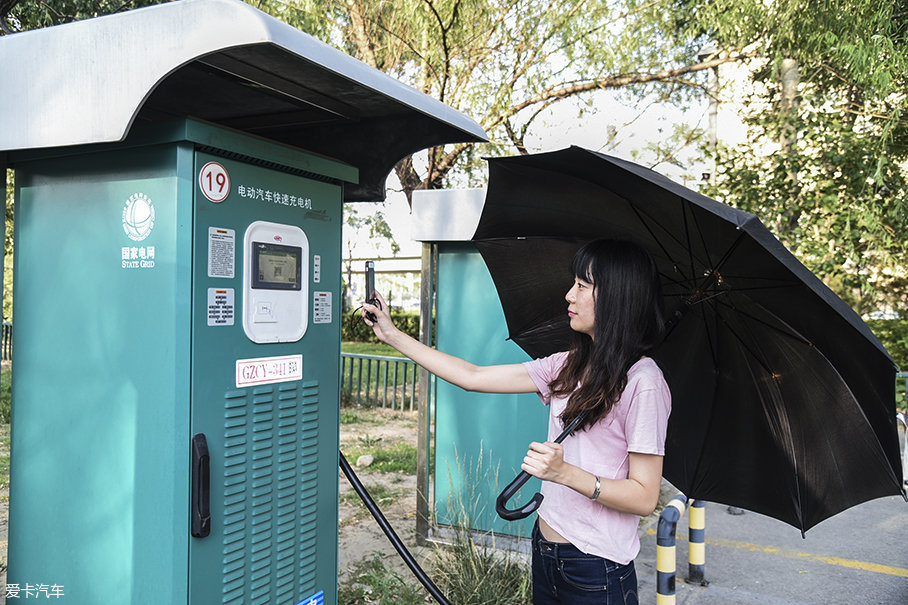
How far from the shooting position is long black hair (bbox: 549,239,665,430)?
192cm

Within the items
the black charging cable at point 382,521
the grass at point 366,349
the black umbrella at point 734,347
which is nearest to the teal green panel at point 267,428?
the black charging cable at point 382,521

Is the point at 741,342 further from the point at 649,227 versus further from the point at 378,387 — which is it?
the point at 378,387

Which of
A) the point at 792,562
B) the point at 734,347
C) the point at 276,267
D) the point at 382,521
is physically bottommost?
the point at 792,562

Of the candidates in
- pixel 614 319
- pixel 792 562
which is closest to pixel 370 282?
pixel 614 319

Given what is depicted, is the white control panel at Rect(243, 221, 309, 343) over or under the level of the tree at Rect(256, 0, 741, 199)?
under

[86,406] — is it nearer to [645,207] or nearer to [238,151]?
[238,151]

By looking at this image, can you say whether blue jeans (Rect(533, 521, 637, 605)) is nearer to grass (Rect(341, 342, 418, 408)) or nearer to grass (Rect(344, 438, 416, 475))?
grass (Rect(344, 438, 416, 475))

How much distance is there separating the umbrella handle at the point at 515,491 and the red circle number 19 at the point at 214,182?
1239 millimetres

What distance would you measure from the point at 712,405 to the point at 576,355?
0.57 metres

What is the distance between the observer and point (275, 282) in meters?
2.48

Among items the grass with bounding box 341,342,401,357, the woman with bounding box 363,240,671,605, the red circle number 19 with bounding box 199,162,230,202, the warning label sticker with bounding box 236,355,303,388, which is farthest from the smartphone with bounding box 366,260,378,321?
the grass with bounding box 341,342,401,357

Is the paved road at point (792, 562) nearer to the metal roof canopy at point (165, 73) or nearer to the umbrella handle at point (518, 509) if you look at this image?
the umbrella handle at point (518, 509)

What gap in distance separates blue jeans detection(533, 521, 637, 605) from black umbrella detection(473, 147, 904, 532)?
21.3 inches

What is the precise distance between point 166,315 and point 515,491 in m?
1.14
